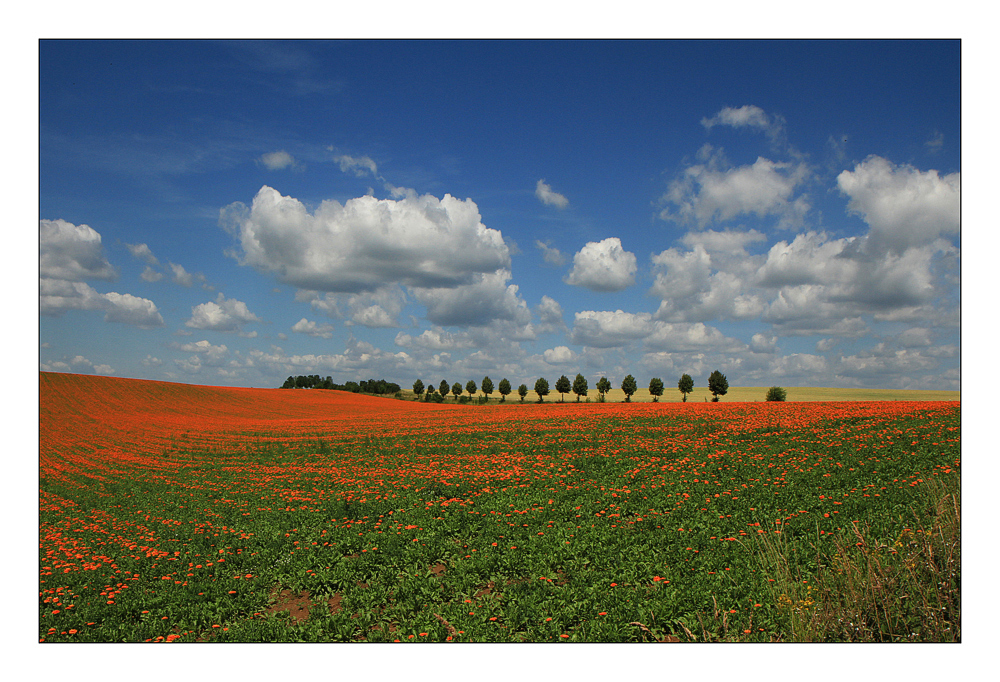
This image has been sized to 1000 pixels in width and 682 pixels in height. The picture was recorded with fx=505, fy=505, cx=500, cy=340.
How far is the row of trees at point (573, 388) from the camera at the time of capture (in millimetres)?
67688

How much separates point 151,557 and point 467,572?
5907mm

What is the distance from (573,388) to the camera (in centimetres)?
8456

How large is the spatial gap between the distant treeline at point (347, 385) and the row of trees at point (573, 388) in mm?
6406

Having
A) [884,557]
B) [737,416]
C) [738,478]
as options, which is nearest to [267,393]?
[737,416]

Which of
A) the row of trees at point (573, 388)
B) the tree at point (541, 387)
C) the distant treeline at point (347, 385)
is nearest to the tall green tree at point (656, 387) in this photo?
the row of trees at point (573, 388)

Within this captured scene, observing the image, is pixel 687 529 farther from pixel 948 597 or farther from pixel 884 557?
pixel 948 597

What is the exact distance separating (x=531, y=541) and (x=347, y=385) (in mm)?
82833

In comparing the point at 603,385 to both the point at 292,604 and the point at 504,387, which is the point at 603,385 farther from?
the point at 292,604

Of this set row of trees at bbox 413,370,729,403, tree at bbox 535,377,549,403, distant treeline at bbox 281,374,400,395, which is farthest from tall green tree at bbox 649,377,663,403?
distant treeline at bbox 281,374,400,395

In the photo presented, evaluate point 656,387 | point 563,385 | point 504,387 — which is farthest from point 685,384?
point 504,387

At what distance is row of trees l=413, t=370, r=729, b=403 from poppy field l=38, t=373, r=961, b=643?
165 feet

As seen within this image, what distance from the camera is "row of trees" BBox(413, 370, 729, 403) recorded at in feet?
222

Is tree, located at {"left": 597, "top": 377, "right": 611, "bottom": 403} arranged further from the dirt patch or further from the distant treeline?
the dirt patch

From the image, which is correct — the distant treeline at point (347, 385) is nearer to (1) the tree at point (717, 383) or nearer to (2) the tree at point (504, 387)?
(2) the tree at point (504, 387)
